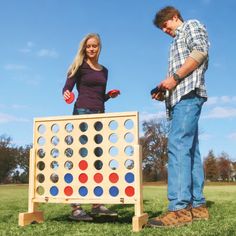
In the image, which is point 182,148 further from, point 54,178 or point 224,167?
point 224,167

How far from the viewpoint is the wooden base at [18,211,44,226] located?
4.01 meters

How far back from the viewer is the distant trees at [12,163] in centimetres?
5434

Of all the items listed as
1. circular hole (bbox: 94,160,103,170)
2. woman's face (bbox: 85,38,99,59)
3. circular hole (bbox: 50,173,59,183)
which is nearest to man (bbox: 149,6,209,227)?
circular hole (bbox: 94,160,103,170)

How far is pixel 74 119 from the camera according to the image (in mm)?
4195

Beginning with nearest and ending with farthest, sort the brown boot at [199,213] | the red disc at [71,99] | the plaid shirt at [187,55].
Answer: the plaid shirt at [187,55], the brown boot at [199,213], the red disc at [71,99]

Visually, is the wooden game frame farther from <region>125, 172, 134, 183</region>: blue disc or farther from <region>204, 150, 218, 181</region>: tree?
<region>204, 150, 218, 181</region>: tree

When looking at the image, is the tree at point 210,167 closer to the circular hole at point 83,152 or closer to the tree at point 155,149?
the tree at point 155,149

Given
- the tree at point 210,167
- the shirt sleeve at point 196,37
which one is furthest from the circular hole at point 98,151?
the tree at point 210,167

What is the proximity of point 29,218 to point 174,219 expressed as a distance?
1535 mm

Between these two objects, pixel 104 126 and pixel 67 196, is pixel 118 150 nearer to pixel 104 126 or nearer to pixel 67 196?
pixel 104 126

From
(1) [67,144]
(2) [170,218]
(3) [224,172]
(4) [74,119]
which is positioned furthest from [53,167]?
(3) [224,172]

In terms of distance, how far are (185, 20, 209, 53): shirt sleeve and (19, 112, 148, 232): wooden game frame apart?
90 cm

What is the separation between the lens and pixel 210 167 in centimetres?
6819

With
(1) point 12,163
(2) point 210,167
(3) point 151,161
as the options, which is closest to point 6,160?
(1) point 12,163
